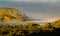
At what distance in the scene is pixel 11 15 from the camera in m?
4.50

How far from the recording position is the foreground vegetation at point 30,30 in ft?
14.3

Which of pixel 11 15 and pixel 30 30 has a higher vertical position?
pixel 11 15

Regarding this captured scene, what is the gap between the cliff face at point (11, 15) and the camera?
4477 mm

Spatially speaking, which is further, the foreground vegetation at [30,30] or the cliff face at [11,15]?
the cliff face at [11,15]

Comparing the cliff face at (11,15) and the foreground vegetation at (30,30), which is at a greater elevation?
the cliff face at (11,15)

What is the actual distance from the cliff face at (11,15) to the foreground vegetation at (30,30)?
134 millimetres

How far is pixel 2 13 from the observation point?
177 inches

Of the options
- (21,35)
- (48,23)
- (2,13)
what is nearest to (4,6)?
(2,13)

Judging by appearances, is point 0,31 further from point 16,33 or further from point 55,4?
point 55,4

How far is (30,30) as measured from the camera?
4.40 metres

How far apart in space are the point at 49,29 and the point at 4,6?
44.7 inches

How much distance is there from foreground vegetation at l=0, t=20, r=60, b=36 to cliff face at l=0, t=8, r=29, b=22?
0.13 metres

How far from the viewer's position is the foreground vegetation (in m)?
4.35

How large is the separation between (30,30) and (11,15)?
539mm
